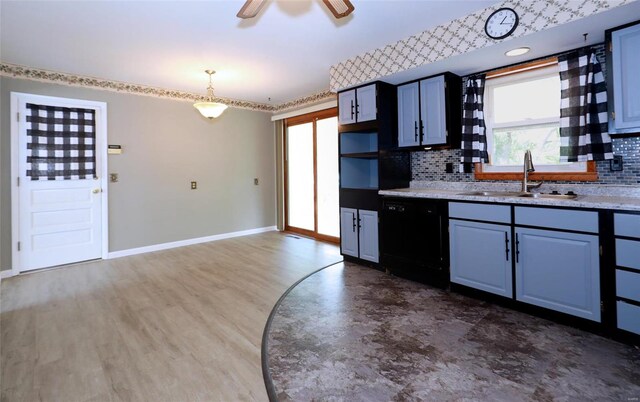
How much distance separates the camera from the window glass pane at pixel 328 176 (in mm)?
5385

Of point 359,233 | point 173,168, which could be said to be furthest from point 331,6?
point 173,168

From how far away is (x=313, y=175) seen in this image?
5.83 meters

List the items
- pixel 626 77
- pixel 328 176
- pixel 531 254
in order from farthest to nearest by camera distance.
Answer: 1. pixel 328 176
2. pixel 531 254
3. pixel 626 77

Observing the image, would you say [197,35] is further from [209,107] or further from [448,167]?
[448,167]

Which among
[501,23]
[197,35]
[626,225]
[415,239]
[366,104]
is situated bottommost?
[415,239]

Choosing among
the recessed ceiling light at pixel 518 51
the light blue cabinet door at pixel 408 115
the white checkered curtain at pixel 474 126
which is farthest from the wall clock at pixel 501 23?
the light blue cabinet door at pixel 408 115

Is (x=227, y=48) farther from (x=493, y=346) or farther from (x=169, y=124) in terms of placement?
(x=493, y=346)

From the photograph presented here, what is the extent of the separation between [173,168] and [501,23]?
4632mm

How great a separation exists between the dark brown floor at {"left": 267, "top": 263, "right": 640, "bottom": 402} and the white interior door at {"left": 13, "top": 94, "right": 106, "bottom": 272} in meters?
3.27

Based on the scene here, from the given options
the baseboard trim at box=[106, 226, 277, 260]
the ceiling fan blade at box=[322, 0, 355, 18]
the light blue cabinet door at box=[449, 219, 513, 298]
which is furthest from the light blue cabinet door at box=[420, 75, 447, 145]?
the baseboard trim at box=[106, 226, 277, 260]

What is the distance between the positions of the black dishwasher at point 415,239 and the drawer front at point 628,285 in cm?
121

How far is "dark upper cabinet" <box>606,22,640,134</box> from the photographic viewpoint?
2.26m

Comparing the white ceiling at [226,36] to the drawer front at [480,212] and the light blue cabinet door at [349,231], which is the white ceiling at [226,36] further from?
the light blue cabinet door at [349,231]

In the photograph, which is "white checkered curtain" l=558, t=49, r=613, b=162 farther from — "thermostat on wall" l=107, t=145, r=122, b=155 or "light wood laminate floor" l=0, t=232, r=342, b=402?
"thermostat on wall" l=107, t=145, r=122, b=155
